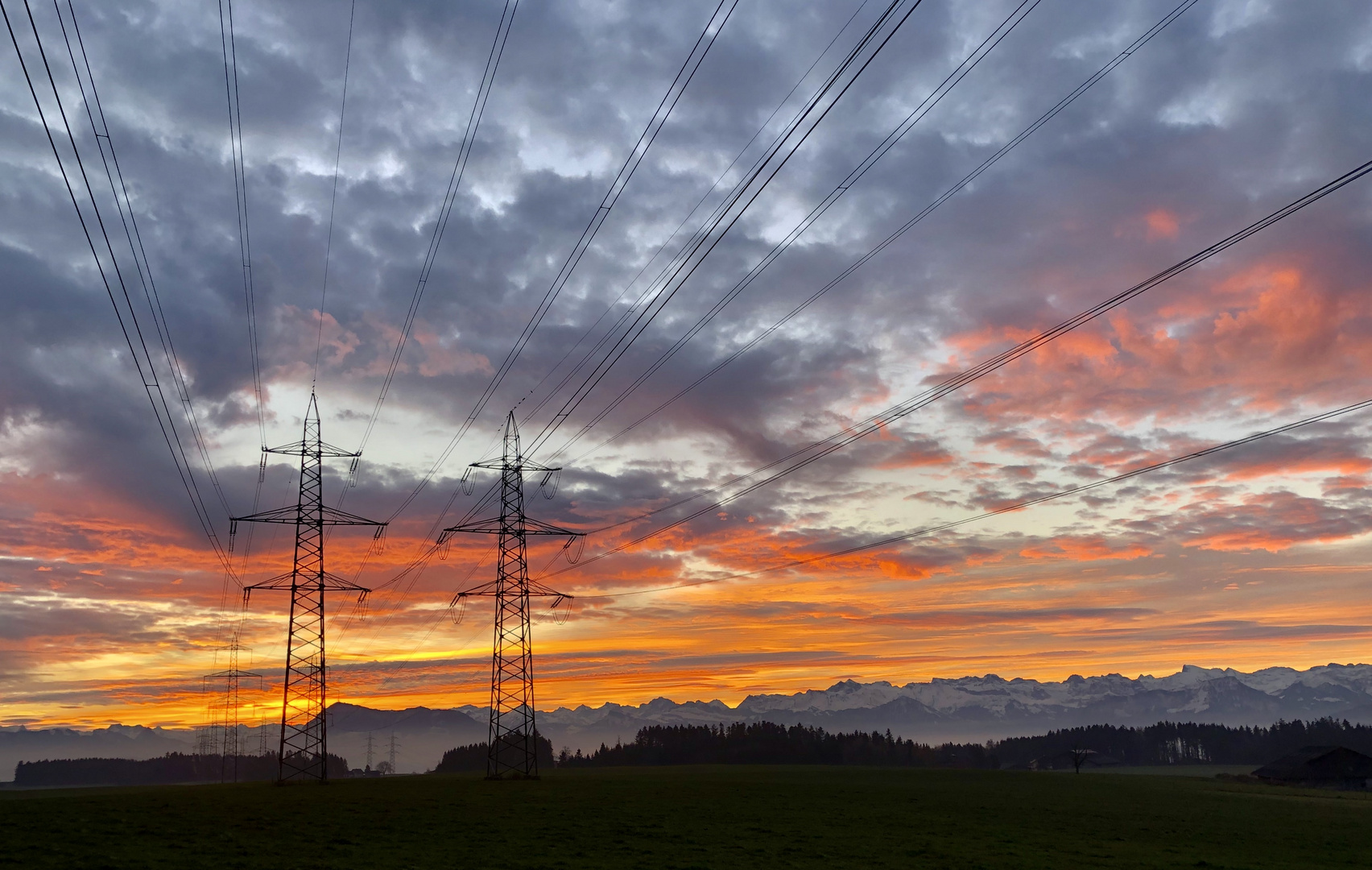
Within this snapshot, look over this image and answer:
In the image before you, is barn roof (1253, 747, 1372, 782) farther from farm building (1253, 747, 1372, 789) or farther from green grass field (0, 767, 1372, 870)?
green grass field (0, 767, 1372, 870)

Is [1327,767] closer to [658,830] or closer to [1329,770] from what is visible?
[1329,770]

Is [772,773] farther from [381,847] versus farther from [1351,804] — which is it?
[381,847]

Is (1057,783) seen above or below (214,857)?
below

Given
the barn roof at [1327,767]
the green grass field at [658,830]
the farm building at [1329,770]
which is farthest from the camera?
the barn roof at [1327,767]

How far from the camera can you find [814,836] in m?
44.8

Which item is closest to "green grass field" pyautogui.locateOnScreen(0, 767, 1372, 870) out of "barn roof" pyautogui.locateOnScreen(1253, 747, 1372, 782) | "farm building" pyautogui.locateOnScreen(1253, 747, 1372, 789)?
"farm building" pyautogui.locateOnScreen(1253, 747, 1372, 789)

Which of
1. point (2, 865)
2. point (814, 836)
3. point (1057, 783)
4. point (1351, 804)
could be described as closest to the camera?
point (2, 865)

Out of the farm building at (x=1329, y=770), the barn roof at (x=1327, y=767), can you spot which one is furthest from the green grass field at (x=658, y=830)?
the barn roof at (x=1327, y=767)

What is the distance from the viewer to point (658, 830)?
44.7 m

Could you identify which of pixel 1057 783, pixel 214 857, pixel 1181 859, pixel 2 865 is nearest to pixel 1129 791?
pixel 1057 783

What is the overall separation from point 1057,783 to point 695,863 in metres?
77.7

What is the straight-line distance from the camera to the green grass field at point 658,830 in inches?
1309

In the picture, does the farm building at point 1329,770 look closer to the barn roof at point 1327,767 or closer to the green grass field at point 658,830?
the barn roof at point 1327,767

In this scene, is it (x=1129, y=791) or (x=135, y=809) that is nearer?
(x=135, y=809)
